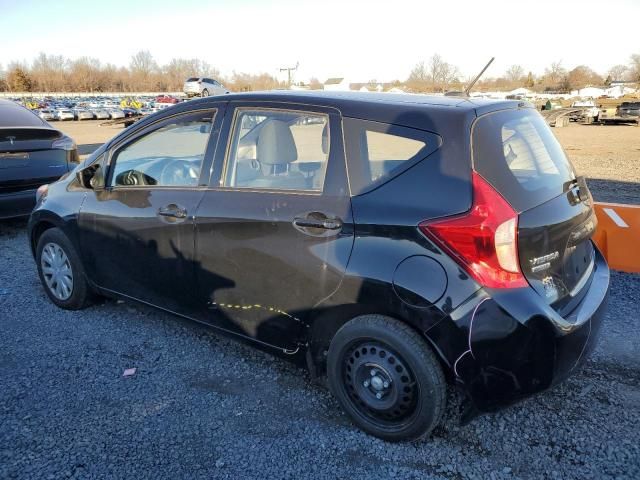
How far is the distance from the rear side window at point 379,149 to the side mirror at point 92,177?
6.80 feet

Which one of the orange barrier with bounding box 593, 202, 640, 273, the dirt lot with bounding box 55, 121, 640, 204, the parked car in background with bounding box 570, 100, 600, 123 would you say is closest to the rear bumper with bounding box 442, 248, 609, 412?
the orange barrier with bounding box 593, 202, 640, 273

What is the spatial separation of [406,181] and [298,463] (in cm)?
148

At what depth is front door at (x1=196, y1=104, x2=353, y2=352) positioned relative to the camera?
263cm

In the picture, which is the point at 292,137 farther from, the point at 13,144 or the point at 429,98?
the point at 13,144

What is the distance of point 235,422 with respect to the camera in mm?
2816

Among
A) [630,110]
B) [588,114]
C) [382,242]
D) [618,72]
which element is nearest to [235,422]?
[382,242]

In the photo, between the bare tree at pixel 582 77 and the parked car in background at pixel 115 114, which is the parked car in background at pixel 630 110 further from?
the bare tree at pixel 582 77

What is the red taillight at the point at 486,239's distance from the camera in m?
2.22

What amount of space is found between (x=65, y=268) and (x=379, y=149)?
9.51ft

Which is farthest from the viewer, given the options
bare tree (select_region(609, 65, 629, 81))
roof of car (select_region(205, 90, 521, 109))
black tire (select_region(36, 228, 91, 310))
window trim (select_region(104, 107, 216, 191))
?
bare tree (select_region(609, 65, 629, 81))

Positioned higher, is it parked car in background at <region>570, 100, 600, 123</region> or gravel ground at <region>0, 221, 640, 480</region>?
parked car in background at <region>570, 100, 600, 123</region>

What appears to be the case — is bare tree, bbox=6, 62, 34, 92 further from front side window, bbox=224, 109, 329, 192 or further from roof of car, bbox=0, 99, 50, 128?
front side window, bbox=224, 109, 329, 192

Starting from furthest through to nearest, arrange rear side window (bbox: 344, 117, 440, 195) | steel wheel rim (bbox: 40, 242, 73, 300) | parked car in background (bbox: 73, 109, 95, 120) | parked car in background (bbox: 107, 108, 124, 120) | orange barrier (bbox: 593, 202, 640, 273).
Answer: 1. parked car in background (bbox: 107, 108, 124, 120)
2. parked car in background (bbox: 73, 109, 95, 120)
3. orange barrier (bbox: 593, 202, 640, 273)
4. steel wheel rim (bbox: 40, 242, 73, 300)
5. rear side window (bbox: 344, 117, 440, 195)

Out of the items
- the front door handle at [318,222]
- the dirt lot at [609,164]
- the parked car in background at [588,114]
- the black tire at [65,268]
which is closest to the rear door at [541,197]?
the front door handle at [318,222]
